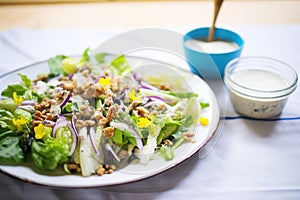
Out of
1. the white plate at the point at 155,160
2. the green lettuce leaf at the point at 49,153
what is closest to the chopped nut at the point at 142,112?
the white plate at the point at 155,160

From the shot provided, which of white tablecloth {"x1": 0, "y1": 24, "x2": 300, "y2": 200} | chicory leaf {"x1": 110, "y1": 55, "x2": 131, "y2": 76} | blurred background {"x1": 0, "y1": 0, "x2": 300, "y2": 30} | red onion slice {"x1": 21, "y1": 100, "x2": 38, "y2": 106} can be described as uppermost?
red onion slice {"x1": 21, "y1": 100, "x2": 38, "y2": 106}

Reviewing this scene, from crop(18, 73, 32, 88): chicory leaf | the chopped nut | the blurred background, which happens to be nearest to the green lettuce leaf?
the chopped nut

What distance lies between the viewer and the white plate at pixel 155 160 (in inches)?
38.0

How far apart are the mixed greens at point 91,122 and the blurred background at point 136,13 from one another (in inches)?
30.1

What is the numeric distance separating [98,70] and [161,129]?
405 mm

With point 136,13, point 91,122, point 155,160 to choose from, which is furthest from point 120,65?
point 136,13

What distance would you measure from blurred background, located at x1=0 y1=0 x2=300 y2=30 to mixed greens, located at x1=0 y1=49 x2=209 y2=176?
0.76m

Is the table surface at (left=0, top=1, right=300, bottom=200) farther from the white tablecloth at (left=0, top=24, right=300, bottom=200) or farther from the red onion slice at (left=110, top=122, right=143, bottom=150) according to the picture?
the red onion slice at (left=110, top=122, right=143, bottom=150)

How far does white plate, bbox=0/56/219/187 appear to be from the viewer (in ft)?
3.17

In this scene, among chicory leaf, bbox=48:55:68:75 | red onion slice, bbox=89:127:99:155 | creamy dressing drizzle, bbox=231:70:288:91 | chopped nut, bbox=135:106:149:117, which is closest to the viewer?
red onion slice, bbox=89:127:99:155

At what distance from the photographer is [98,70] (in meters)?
1.41

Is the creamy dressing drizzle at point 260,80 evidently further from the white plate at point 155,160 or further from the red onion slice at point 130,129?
the red onion slice at point 130,129

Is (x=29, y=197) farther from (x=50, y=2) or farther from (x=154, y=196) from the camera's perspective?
(x=50, y=2)

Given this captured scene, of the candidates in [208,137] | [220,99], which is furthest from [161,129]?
[220,99]
